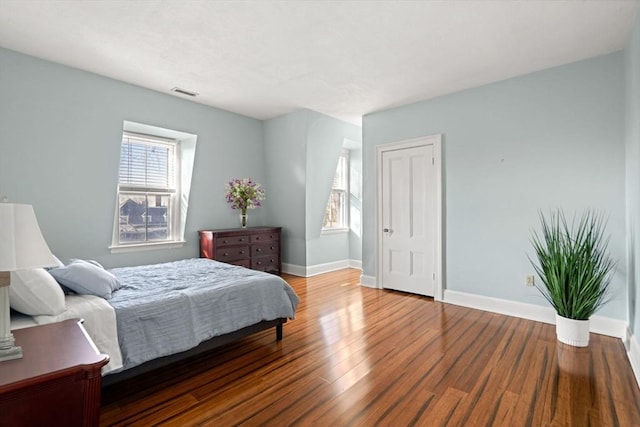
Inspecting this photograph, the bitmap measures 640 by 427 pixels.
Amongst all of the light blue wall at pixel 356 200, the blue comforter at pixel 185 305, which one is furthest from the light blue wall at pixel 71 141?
the light blue wall at pixel 356 200

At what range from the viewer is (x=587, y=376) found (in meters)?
2.26

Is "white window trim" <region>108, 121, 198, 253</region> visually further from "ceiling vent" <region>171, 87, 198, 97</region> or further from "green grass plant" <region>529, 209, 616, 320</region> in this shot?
"green grass plant" <region>529, 209, 616, 320</region>

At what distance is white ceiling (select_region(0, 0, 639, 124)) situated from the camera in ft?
8.00

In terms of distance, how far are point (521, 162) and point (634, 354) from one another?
6.57ft

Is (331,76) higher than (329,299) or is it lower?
higher

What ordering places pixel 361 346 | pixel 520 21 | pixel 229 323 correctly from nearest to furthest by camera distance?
pixel 229 323
pixel 520 21
pixel 361 346

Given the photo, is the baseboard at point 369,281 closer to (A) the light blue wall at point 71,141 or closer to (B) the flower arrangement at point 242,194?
(B) the flower arrangement at point 242,194

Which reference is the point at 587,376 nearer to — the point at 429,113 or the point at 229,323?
the point at 229,323

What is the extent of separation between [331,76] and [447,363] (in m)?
3.15

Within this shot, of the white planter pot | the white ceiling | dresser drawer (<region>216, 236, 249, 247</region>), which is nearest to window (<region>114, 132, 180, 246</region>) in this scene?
dresser drawer (<region>216, 236, 249, 247</region>)

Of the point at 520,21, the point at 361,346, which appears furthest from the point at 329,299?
the point at 520,21

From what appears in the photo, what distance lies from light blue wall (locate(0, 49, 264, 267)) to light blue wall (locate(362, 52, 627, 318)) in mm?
3648

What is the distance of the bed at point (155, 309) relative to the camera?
184 centimetres

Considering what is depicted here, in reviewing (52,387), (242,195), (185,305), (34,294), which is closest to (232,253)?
(242,195)
